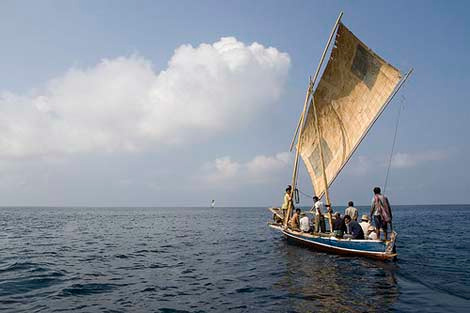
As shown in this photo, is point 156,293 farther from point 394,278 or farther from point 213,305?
point 394,278

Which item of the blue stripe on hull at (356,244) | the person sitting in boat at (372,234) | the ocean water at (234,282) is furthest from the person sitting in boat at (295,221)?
the person sitting in boat at (372,234)

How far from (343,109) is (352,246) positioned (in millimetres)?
9959

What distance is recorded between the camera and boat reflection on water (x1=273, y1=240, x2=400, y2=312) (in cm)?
1223

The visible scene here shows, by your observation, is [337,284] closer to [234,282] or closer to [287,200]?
[234,282]

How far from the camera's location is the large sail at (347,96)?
2245 cm

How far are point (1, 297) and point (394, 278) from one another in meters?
16.8

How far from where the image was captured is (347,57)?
82.0 feet

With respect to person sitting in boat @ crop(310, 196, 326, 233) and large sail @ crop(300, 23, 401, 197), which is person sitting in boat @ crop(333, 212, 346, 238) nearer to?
person sitting in boat @ crop(310, 196, 326, 233)

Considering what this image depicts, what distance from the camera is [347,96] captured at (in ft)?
83.2

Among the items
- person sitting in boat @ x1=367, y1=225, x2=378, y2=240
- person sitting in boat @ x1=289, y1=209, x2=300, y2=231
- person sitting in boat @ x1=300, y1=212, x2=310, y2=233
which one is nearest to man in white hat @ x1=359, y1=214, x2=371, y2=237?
person sitting in boat @ x1=367, y1=225, x2=378, y2=240

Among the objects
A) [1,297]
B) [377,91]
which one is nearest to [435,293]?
[377,91]

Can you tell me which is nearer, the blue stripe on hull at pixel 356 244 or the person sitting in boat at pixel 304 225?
the blue stripe on hull at pixel 356 244

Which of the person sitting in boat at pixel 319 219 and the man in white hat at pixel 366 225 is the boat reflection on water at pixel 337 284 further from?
the person sitting in boat at pixel 319 219

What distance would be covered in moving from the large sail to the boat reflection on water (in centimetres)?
748
